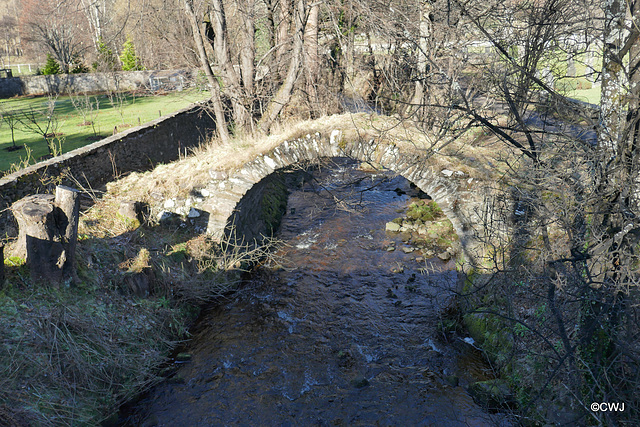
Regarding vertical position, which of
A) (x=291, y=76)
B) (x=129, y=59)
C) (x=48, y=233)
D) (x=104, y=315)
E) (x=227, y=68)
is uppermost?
(x=129, y=59)

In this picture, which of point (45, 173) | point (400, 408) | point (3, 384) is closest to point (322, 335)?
point (400, 408)

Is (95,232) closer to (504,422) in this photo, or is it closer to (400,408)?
(400,408)

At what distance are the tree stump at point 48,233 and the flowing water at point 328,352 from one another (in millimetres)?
2236

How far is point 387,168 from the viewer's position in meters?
7.91

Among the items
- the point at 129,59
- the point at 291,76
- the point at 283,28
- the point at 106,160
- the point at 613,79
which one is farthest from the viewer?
the point at 129,59

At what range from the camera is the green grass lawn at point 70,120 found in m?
12.8

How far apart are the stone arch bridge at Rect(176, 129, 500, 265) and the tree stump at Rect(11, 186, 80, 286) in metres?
2.62

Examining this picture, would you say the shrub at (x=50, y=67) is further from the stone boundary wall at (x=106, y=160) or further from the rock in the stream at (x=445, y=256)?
the rock in the stream at (x=445, y=256)

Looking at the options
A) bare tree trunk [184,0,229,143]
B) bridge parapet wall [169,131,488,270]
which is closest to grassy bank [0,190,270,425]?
bridge parapet wall [169,131,488,270]

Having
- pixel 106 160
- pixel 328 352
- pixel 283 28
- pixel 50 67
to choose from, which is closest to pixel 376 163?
pixel 328 352

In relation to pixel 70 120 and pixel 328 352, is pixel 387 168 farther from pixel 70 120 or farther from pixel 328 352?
pixel 70 120

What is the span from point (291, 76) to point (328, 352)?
7.02 meters

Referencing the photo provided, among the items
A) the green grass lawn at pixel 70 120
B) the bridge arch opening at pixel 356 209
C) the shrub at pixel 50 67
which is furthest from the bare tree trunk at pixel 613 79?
the shrub at pixel 50 67

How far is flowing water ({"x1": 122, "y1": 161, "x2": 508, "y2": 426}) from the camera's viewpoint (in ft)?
19.6
